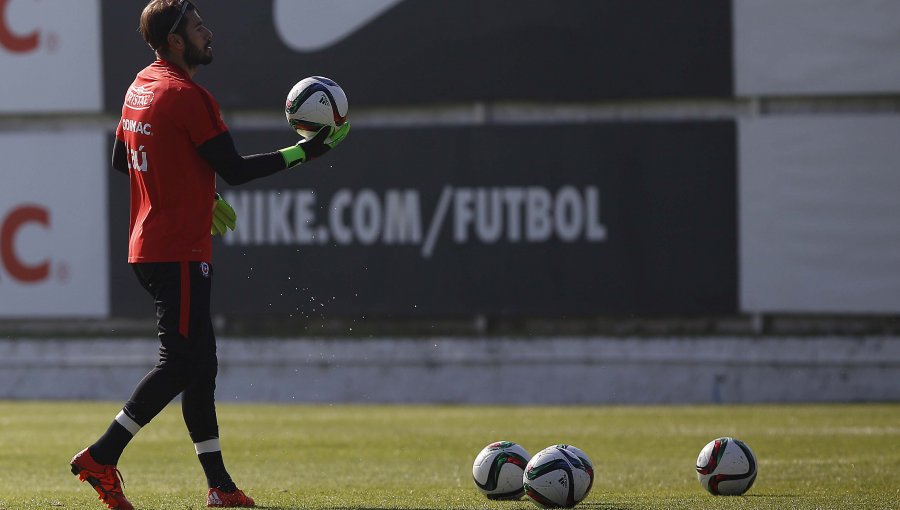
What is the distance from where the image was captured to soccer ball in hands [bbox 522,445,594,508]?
734 cm

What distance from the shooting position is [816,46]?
59.9ft

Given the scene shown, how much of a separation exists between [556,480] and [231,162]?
2208 mm

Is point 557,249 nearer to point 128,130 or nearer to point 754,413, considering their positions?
point 754,413

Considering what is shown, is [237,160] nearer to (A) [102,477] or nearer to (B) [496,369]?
(A) [102,477]

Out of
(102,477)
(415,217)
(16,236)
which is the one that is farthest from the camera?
(16,236)

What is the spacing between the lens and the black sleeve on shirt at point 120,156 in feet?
25.0

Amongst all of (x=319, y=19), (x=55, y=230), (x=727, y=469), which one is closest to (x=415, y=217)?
(x=319, y=19)

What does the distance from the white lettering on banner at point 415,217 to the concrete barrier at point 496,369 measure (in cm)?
136

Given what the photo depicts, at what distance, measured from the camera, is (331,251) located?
18.8 meters

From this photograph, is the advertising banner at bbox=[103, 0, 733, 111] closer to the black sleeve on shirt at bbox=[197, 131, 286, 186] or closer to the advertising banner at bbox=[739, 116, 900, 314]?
the advertising banner at bbox=[739, 116, 900, 314]

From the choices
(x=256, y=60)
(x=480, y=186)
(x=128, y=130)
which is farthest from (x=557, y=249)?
(x=128, y=130)

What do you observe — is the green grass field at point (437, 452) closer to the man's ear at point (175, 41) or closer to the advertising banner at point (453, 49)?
the man's ear at point (175, 41)

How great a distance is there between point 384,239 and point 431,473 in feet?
28.3

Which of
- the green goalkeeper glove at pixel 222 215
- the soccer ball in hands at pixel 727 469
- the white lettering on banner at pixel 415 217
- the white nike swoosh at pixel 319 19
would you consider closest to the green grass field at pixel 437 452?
the soccer ball in hands at pixel 727 469
